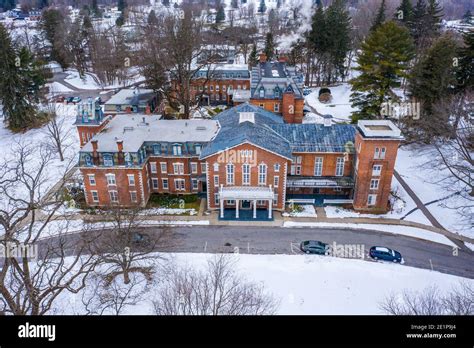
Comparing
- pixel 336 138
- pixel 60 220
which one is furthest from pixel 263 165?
pixel 60 220

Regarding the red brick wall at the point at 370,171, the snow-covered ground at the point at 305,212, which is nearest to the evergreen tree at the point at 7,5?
the snow-covered ground at the point at 305,212

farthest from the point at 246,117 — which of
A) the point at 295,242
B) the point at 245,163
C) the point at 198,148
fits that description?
the point at 295,242

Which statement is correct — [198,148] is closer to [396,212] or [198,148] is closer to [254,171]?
[254,171]

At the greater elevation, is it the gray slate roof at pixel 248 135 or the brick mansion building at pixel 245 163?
the gray slate roof at pixel 248 135

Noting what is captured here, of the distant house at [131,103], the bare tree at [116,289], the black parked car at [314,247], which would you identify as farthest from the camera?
the distant house at [131,103]

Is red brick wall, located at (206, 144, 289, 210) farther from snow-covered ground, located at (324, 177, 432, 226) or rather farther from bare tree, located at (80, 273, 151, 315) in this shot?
bare tree, located at (80, 273, 151, 315)

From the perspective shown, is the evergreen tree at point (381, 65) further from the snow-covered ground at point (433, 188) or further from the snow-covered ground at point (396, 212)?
the snow-covered ground at point (396, 212)
